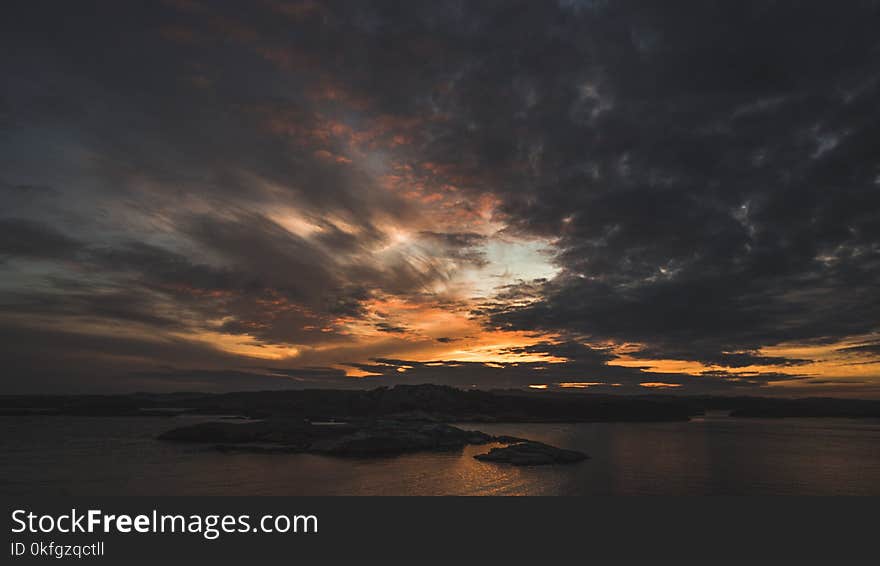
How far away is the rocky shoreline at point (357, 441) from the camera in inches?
2749

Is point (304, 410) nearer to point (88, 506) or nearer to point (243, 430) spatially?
point (243, 430)

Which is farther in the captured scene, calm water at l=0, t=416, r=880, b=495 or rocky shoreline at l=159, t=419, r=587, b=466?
rocky shoreline at l=159, t=419, r=587, b=466

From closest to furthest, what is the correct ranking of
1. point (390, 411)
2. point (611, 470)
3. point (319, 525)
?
point (319, 525) < point (611, 470) < point (390, 411)

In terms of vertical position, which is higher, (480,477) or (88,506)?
(88,506)

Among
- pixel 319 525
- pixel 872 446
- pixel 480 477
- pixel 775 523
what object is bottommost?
pixel 872 446

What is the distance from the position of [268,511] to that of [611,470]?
51791mm

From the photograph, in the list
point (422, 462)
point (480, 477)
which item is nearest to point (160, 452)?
point (422, 462)

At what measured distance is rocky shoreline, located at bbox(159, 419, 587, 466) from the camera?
69.8 metres

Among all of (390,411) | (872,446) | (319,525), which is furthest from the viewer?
(390,411)

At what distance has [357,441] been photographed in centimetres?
7306

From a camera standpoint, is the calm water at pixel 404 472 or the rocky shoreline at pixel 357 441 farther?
the rocky shoreline at pixel 357 441

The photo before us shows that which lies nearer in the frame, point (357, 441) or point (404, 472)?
point (404, 472)

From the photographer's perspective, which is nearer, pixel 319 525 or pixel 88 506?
pixel 319 525

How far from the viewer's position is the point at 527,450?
227ft
